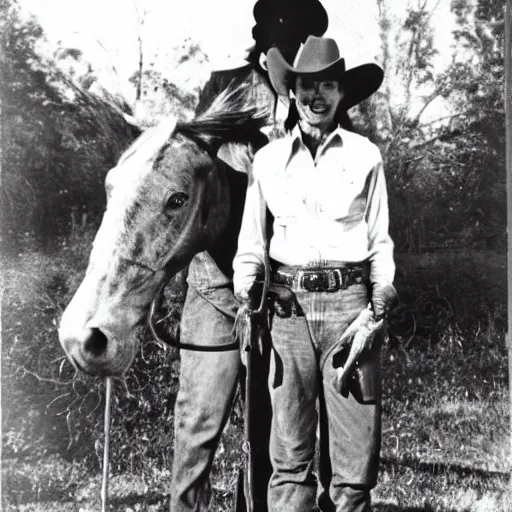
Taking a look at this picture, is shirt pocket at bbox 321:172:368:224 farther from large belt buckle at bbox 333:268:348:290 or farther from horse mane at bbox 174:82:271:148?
horse mane at bbox 174:82:271:148

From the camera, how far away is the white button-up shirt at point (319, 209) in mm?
4445

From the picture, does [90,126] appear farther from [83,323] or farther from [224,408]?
[224,408]

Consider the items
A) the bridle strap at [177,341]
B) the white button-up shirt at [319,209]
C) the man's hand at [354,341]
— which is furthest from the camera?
the bridle strap at [177,341]

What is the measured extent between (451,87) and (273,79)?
1.04 meters

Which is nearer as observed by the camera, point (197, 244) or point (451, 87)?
point (197, 244)

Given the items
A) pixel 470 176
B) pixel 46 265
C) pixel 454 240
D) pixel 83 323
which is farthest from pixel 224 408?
pixel 470 176

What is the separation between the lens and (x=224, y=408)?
4656mm

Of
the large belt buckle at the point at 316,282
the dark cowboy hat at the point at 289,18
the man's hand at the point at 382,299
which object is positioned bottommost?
the man's hand at the point at 382,299

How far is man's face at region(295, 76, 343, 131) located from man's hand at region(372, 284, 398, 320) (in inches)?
33.3

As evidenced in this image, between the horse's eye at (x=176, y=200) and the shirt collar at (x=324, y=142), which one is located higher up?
the shirt collar at (x=324, y=142)

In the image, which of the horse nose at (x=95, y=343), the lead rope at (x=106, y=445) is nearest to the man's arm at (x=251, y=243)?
the horse nose at (x=95, y=343)

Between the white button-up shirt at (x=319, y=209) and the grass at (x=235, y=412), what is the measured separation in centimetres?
43

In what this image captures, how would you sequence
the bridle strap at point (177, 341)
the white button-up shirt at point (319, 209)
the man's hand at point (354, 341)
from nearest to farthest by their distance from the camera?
the man's hand at point (354, 341), the white button-up shirt at point (319, 209), the bridle strap at point (177, 341)

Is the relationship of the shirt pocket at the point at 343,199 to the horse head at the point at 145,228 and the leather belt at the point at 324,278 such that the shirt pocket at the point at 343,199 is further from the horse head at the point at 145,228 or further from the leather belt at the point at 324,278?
the horse head at the point at 145,228
